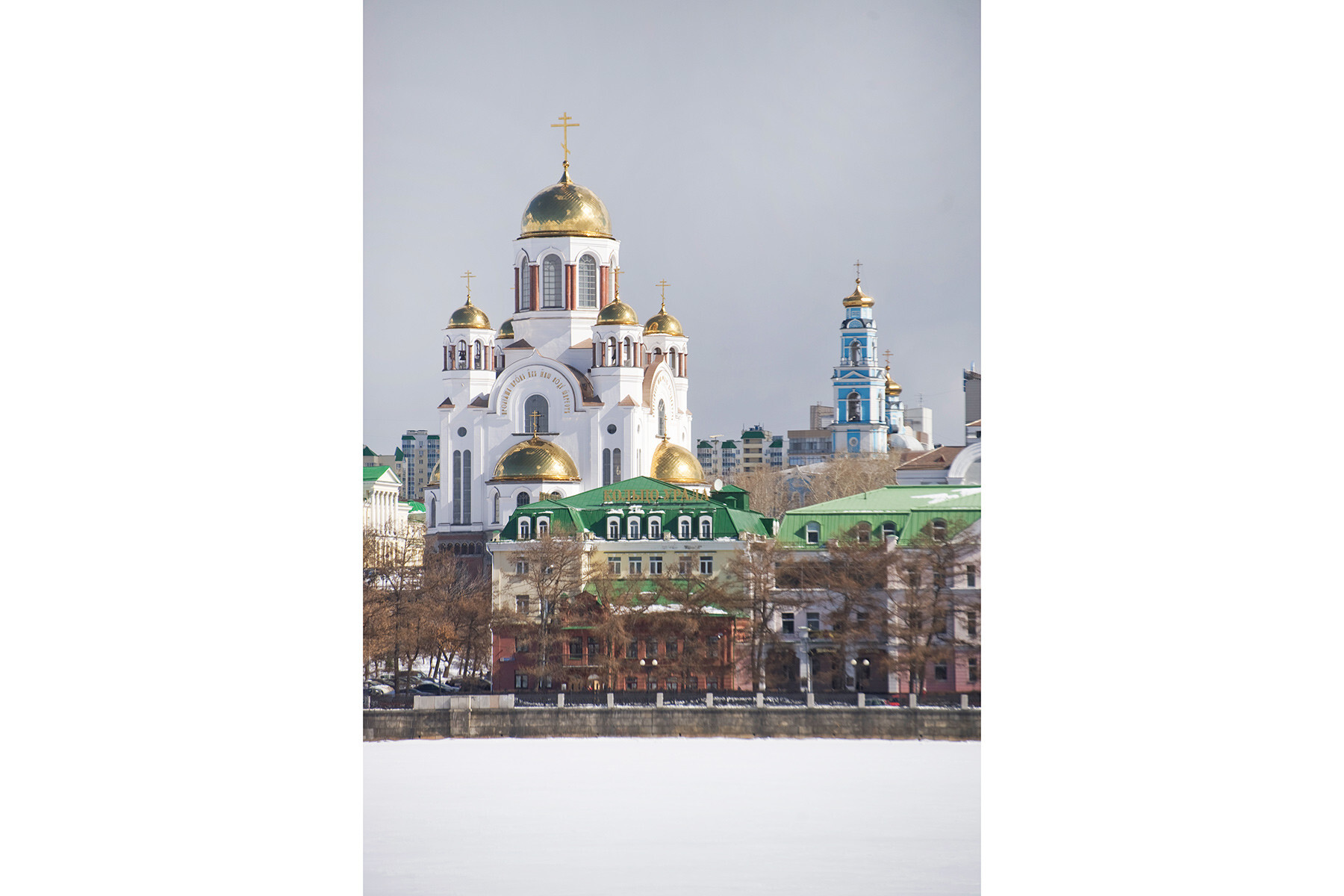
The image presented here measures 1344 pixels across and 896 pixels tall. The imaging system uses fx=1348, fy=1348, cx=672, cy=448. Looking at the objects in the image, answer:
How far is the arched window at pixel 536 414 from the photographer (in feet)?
33.2

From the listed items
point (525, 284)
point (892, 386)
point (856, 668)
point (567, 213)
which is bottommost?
point (856, 668)

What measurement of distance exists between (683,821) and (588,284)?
4942 millimetres

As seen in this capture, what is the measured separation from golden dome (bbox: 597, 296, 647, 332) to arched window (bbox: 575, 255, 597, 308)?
0.45ft

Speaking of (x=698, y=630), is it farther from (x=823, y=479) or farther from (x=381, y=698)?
(x=381, y=698)

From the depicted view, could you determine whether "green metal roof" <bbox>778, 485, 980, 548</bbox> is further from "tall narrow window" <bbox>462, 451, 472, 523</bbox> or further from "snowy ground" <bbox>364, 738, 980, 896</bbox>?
"tall narrow window" <bbox>462, 451, 472, 523</bbox>

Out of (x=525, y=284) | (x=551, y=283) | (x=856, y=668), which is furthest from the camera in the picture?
(x=551, y=283)

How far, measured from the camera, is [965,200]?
639 cm

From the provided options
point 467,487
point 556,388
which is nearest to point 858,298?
point 467,487

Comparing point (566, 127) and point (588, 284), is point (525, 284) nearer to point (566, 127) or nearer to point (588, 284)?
point (588, 284)

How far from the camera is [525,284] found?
9477mm

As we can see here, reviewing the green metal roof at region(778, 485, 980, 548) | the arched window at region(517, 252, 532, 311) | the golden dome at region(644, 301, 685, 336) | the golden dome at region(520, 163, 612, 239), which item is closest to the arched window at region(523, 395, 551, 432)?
the arched window at region(517, 252, 532, 311)

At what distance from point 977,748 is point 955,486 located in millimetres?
1372

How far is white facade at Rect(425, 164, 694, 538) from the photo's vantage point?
8.56 meters
